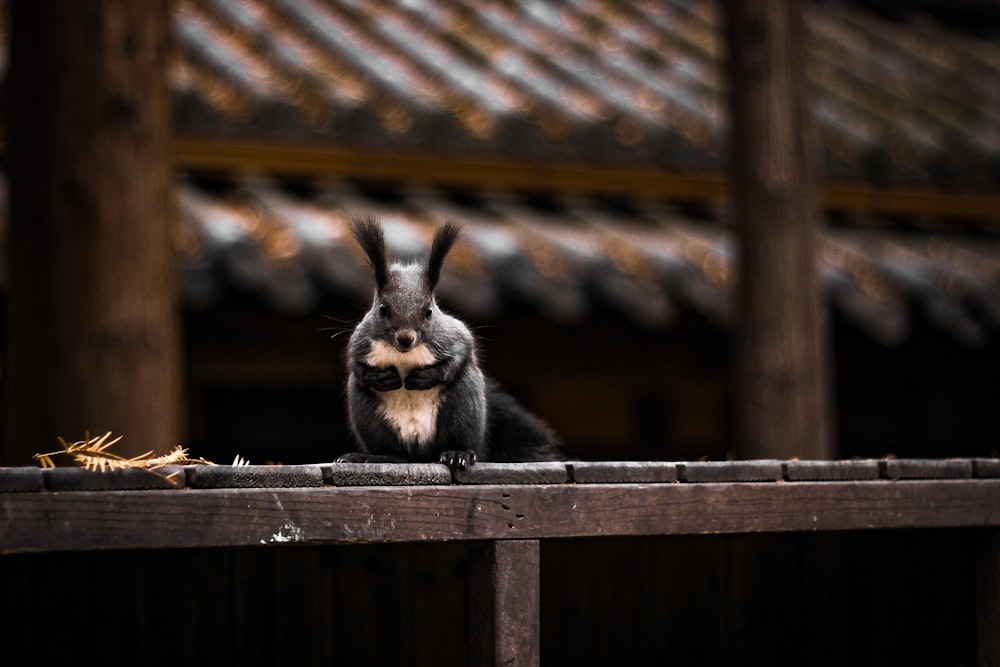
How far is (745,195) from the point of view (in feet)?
15.8

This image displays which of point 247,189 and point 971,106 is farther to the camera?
point 971,106

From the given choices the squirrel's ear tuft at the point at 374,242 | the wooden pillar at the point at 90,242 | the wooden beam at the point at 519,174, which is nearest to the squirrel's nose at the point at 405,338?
the squirrel's ear tuft at the point at 374,242

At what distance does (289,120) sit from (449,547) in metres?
2.95

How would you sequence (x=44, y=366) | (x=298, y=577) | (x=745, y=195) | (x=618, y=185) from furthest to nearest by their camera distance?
(x=618, y=185), (x=745, y=195), (x=44, y=366), (x=298, y=577)

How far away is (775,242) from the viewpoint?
15.5 ft

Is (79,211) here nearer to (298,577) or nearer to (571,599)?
(298,577)

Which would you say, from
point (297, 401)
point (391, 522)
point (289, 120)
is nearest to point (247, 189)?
point (289, 120)


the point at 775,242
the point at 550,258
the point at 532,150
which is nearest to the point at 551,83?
the point at 532,150

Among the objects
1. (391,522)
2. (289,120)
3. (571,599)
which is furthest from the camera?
(289,120)

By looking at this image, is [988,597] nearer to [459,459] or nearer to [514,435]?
[514,435]

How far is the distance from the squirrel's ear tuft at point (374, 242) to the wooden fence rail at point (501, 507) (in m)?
0.43

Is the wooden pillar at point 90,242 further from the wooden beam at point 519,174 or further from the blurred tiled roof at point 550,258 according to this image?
the wooden beam at point 519,174

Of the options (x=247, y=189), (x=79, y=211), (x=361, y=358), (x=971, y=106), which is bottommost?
(x=361, y=358)

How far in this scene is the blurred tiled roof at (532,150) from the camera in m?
5.53
